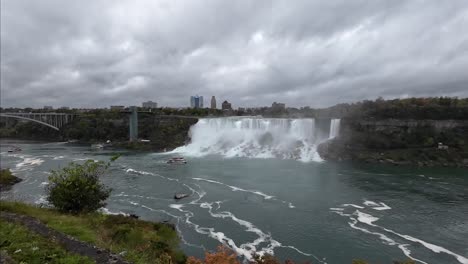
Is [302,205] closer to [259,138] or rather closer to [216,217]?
[216,217]

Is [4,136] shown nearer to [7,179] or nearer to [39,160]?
[39,160]

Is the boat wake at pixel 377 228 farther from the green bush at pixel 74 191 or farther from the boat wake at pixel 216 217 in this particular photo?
the green bush at pixel 74 191

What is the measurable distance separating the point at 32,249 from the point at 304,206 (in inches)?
727

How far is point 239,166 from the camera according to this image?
136ft

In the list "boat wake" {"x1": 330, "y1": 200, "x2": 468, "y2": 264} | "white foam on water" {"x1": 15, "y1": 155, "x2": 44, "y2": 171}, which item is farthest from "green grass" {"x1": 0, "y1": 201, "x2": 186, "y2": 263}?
"white foam on water" {"x1": 15, "y1": 155, "x2": 44, "y2": 171}

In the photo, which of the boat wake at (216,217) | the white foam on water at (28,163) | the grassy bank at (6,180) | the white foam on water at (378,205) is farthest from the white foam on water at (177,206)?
the white foam on water at (28,163)

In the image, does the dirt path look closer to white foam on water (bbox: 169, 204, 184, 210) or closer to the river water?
the river water

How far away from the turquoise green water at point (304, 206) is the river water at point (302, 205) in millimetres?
55

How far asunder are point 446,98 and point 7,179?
217 ft

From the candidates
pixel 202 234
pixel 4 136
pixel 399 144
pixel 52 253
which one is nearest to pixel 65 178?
pixel 202 234

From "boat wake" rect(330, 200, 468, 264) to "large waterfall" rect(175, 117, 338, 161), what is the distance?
2450 cm

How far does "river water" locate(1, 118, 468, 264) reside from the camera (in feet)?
55.3

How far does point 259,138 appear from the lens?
2319 inches

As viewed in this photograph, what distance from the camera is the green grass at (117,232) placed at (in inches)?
403
